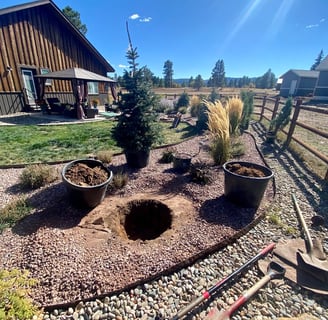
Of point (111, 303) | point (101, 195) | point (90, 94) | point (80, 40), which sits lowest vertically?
point (111, 303)

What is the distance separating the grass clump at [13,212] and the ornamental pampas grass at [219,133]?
3524 millimetres

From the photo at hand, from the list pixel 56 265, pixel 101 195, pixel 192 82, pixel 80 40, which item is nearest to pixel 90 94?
pixel 80 40

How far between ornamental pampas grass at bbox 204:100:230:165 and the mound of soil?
7.74 ft

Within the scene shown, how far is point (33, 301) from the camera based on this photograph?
1680 mm

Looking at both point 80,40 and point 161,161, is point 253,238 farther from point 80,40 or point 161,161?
point 80,40

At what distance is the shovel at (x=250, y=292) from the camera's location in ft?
5.17

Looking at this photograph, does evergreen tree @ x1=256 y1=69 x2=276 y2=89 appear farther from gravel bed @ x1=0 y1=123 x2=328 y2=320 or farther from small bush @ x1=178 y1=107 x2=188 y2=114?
gravel bed @ x1=0 y1=123 x2=328 y2=320

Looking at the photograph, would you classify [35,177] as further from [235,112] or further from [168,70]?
[168,70]

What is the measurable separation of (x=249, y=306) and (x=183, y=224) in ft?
3.67

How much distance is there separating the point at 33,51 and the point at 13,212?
1174 cm

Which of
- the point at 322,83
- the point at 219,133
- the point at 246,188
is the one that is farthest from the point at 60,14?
the point at 322,83

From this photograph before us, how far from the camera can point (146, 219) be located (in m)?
3.13

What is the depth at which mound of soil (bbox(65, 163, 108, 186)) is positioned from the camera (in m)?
2.94

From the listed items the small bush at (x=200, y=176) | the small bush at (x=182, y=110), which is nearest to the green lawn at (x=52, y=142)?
the small bush at (x=200, y=176)
